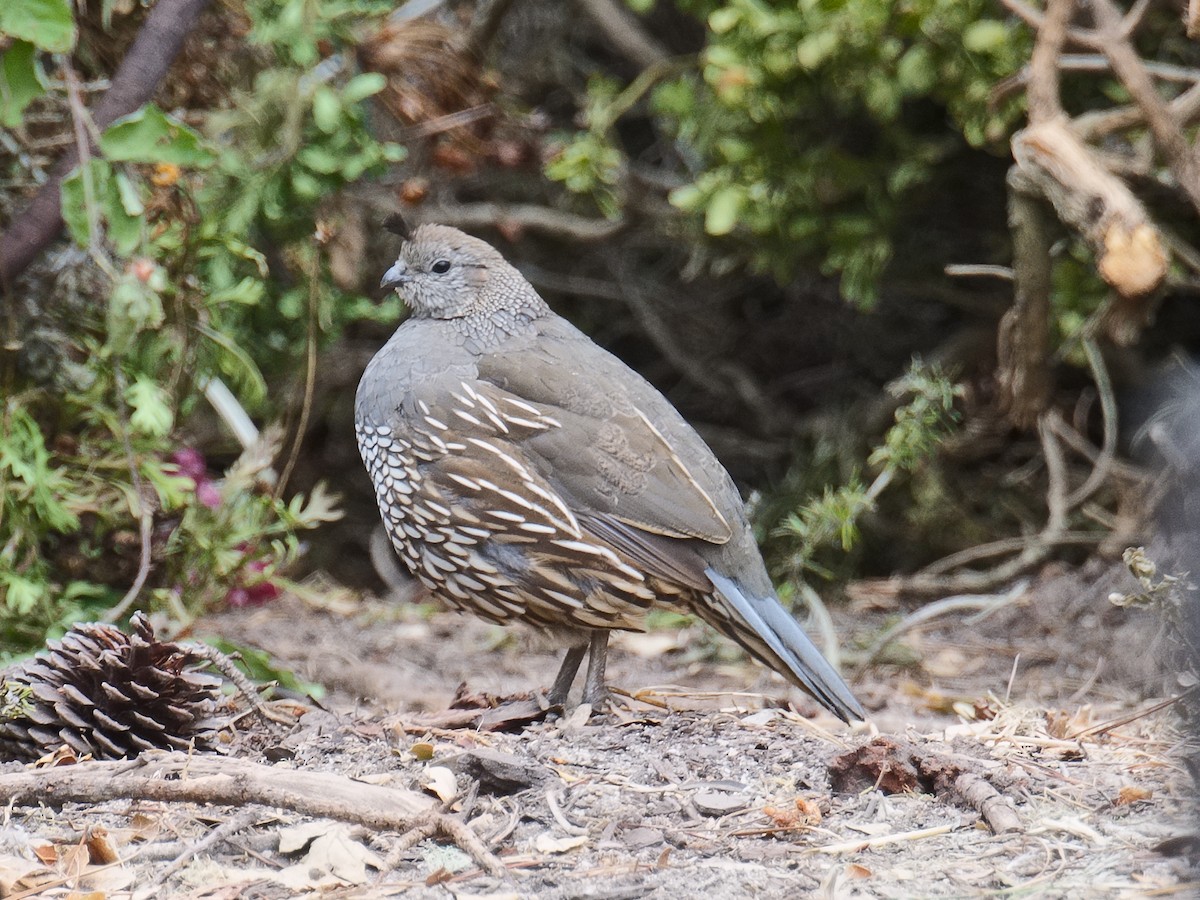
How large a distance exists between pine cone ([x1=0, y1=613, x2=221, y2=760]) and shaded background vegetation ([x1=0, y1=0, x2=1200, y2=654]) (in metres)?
0.73

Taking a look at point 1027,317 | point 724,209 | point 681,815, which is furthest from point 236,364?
point 1027,317

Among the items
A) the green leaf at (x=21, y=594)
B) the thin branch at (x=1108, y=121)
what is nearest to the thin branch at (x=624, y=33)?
the thin branch at (x=1108, y=121)

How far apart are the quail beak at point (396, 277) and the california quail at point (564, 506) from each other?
448 millimetres

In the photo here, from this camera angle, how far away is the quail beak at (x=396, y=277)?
4.48 m

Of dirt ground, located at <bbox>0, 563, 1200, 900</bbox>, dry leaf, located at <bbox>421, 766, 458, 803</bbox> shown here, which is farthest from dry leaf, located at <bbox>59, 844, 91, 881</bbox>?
dry leaf, located at <bbox>421, 766, 458, 803</bbox>

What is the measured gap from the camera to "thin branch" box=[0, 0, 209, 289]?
3.97 meters

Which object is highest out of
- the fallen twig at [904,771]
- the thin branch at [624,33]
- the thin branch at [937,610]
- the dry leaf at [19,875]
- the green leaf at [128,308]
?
the thin branch at [624,33]

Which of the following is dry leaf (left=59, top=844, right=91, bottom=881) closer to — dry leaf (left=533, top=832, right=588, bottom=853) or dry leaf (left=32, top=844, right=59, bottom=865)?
dry leaf (left=32, top=844, right=59, bottom=865)

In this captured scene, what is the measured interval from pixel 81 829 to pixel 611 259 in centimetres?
497

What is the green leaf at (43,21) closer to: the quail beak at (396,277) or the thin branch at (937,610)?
the quail beak at (396,277)

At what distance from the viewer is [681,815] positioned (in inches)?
110

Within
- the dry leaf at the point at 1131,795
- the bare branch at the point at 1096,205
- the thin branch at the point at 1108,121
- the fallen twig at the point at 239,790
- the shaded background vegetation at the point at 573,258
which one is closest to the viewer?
the fallen twig at the point at 239,790

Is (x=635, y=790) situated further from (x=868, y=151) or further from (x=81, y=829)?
(x=868, y=151)

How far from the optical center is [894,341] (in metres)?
7.01
